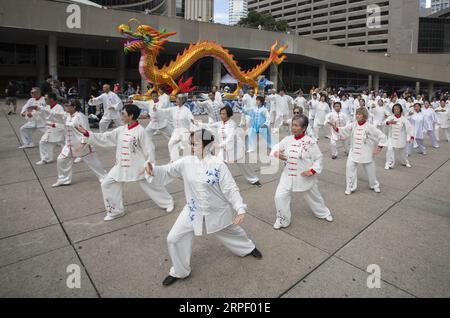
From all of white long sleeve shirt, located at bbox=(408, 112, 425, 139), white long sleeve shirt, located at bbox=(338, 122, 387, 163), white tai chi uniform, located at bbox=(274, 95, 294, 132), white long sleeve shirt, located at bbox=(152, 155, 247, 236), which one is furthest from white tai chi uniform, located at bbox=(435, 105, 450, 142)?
white long sleeve shirt, located at bbox=(152, 155, 247, 236)

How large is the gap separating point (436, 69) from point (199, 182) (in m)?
57.6

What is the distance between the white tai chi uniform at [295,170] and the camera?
4.20 m

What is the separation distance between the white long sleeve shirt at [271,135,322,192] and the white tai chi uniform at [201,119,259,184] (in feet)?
5.35

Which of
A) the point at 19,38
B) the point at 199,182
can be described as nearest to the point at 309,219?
the point at 199,182

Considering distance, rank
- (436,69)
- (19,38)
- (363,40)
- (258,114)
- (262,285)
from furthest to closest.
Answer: (363,40) < (436,69) < (19,38) < (258,114) < (262,285)

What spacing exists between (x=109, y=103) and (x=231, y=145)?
5894 mm

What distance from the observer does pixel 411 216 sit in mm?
4719

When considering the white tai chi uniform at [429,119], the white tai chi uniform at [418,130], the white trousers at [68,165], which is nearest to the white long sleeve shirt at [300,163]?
the white trousers at [68,165]

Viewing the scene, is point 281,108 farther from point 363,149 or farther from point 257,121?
point 363,149

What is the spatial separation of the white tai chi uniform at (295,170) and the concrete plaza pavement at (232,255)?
12.5 inches

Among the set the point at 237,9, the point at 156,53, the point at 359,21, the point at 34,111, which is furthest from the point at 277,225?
the point at 237,9

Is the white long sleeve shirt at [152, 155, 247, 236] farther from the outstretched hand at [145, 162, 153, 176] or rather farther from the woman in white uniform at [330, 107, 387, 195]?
the woman in white uniform at [330, 107, 387, 195]
